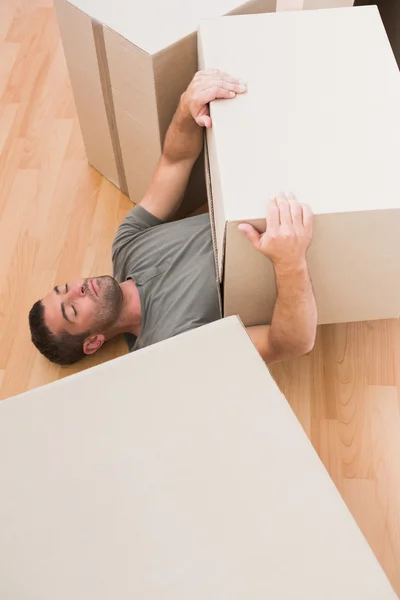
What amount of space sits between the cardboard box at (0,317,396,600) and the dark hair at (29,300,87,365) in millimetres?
642

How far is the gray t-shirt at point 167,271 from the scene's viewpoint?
47.4 inches

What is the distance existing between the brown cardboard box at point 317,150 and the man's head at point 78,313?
31cm

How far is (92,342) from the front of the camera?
1.36m

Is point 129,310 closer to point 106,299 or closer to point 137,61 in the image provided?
point 106,299

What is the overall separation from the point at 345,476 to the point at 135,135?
3.12ft

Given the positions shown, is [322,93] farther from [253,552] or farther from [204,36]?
[253,552]

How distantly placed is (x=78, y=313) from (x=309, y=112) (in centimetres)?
64

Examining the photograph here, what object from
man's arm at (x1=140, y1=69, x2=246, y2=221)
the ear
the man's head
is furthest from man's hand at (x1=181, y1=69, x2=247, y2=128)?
the ear

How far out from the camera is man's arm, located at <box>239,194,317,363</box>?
858 millimetres

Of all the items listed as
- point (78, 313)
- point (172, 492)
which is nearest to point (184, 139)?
point (78, 313)

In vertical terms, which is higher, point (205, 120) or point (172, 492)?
point (205, 120)

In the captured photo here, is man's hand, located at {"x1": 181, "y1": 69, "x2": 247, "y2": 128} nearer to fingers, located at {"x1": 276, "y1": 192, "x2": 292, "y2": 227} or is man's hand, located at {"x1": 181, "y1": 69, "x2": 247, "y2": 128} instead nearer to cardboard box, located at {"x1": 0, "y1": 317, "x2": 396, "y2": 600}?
fingers, located at {"x1": 276, "y1": 192, "x2": 292, "y2": 227}

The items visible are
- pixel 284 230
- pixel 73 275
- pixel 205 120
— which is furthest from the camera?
pixel 73 275

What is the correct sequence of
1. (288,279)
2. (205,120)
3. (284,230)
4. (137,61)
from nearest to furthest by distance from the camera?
(284,230), (288,279), (205,120), (137,61)
